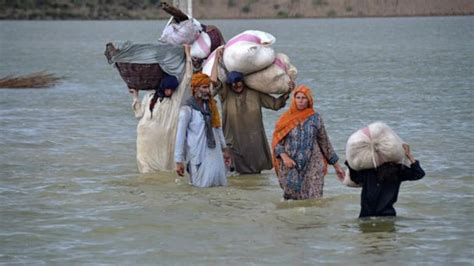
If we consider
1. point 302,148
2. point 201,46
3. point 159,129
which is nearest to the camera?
point 302,148

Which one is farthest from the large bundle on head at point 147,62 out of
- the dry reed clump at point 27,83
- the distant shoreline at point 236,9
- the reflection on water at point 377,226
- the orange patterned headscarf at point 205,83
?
the distant shoreline at point 236,9

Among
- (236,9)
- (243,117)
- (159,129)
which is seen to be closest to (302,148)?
(243,117)

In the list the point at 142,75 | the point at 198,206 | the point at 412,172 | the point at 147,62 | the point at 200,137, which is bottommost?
the point at 198,206

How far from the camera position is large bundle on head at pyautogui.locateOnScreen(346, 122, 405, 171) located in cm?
909

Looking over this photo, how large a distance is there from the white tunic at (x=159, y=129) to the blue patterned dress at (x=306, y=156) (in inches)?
78.5

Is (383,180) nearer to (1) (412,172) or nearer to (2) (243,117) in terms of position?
(1) (412,172)

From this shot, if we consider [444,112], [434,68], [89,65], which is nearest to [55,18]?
[89,65]

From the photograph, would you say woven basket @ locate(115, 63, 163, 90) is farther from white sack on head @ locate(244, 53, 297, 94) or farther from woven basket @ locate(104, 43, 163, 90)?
white sack on head @ locate(244, 53, 297, 94)

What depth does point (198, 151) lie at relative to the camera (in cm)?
1109

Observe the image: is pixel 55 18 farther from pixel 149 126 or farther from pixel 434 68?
pixel 149 126

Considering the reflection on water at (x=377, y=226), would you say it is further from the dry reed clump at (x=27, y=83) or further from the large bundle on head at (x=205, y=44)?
the dry reed clump at (x=27, y=83)

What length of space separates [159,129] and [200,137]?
125cm

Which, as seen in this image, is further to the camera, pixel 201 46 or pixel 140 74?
pixel 201 46

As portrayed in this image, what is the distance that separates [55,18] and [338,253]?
9698cm
